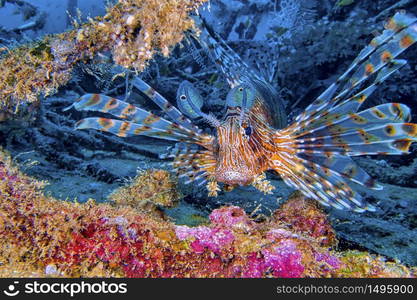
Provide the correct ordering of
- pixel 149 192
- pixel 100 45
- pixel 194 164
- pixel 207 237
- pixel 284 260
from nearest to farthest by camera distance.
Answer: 1. pixel 284 260
2. pixel 207 237
3. pixel 100 45
4. pixel 149 192
5. pixel 194 164

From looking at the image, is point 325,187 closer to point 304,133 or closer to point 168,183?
point 304,133

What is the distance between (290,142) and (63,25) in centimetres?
838

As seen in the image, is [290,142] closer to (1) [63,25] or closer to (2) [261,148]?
(2) [261,148]

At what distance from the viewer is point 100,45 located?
2955mm

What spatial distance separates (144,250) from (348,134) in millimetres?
2268

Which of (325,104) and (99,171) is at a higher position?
(325,104)

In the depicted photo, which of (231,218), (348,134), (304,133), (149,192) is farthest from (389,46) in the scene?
(149,192)

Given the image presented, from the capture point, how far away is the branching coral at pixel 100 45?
8.86 ft

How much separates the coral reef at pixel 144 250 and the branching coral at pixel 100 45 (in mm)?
1417

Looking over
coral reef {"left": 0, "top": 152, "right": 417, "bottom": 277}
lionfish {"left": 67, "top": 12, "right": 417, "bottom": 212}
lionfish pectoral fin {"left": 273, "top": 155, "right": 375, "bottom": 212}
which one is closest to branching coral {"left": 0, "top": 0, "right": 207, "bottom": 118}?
lionfish {"left": 67, "top": 12, "right": 417, "bottom": 212}

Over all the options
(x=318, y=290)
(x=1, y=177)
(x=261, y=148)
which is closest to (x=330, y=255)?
(x=318, y=290)

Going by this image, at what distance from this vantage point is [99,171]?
16.7 ft

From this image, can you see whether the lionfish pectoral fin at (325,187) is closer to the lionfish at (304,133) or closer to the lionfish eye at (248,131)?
the lionfish at (304,133)

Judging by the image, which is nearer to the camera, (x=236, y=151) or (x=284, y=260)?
(x=284, y=260)
